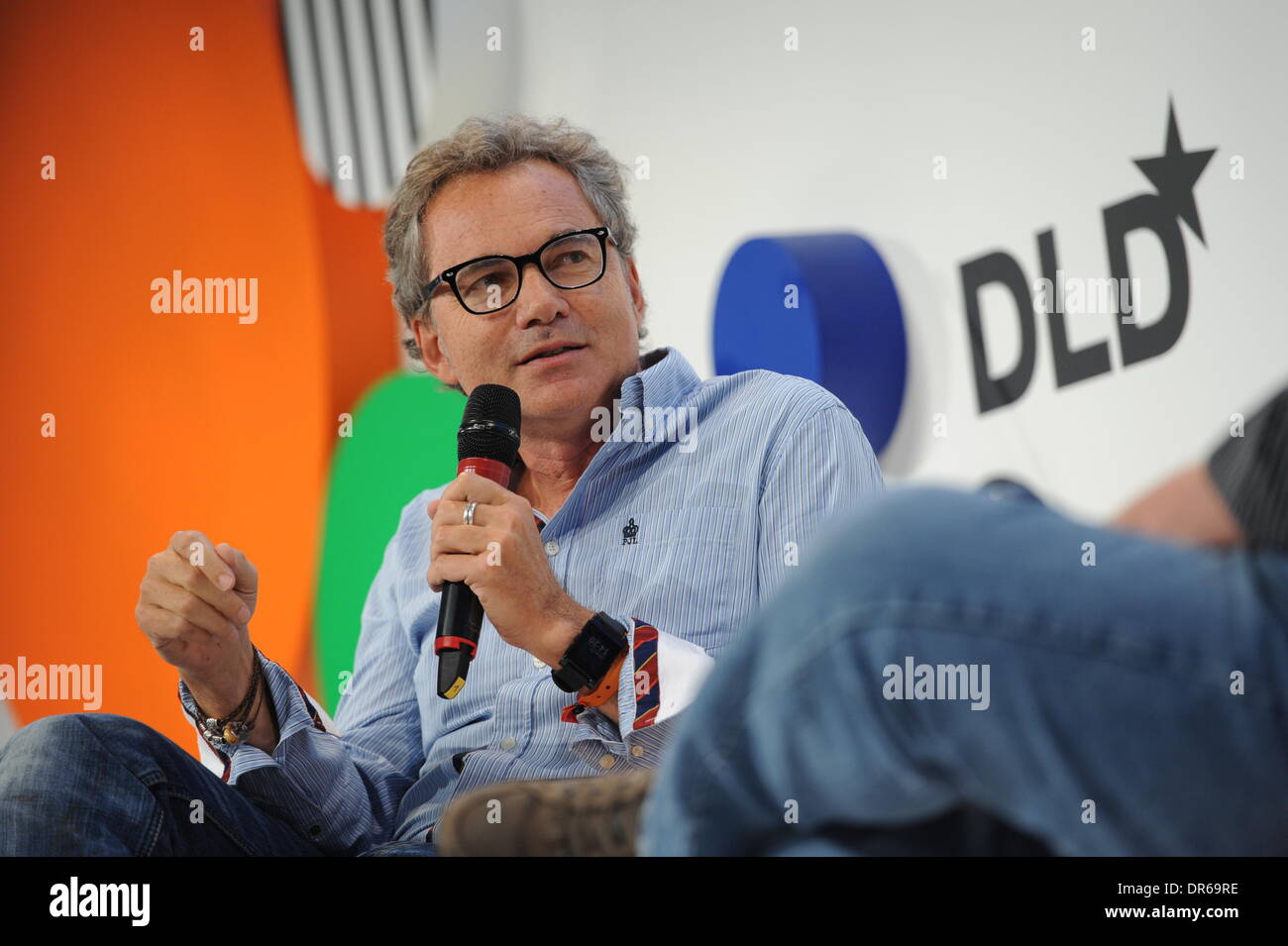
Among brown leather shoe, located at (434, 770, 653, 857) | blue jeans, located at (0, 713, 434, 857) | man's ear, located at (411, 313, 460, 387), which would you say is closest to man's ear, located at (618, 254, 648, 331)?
man's ear, located at (411, 313, 460, 387)

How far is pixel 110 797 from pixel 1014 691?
96cm

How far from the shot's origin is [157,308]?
10.4 feet

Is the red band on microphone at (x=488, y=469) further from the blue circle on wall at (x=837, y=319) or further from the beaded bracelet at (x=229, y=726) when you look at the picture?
the blue circle on wall at (x=837, y=319)

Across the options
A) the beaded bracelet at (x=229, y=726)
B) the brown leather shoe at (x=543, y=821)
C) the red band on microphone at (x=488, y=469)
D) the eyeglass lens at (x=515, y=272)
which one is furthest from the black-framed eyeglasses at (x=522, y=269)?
the brown leather shoe at (x=543, y=821)

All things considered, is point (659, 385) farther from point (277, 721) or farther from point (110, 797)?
point (110, 797)

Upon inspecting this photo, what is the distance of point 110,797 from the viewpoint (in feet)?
3.95

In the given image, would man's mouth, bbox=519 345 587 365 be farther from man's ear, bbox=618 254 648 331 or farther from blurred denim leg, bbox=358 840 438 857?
blurred denim leg, bbox=358 840 438 857

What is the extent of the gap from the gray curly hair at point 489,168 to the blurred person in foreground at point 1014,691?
128cm

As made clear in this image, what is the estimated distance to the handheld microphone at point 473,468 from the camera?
126cm

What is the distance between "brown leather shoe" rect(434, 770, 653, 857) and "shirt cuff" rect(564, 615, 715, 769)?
402 mm

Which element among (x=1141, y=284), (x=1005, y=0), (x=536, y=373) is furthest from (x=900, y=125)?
(x=536, y=373)

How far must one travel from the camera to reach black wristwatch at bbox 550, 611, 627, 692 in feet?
4.30

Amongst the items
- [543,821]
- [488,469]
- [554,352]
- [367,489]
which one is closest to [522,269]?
[554,352]

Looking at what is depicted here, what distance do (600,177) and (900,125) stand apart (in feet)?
2.17
